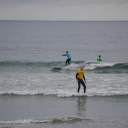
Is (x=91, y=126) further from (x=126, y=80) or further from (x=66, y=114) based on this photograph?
(x=126, y=80)

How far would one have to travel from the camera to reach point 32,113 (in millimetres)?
14188

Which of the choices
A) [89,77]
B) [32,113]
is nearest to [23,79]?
[89,77]

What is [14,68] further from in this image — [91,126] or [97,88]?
[91,126]

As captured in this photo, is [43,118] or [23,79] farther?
[23,79]

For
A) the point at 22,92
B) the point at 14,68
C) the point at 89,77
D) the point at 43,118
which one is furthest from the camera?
the point at 14,68

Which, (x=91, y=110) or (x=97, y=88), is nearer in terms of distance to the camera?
(x=91, y=110)

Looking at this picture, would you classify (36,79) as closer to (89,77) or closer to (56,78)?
(56,78)

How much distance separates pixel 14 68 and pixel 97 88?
1166cm

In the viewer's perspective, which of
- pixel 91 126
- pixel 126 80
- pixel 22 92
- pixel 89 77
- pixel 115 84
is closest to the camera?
pixel 91 126

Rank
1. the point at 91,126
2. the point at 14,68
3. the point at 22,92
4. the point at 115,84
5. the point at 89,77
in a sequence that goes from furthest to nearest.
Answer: the point at 14,68
the point at 89,77
the point at 115,84
the point at 22,92
the point at 91,126

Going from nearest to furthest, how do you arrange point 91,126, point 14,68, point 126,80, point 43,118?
point 91,126 < point 43,118 < point 126,80 < point 14,68

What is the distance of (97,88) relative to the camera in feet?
61.9

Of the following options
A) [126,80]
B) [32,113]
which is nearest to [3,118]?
[32,113]

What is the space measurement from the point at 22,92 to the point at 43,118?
4.55 metres
